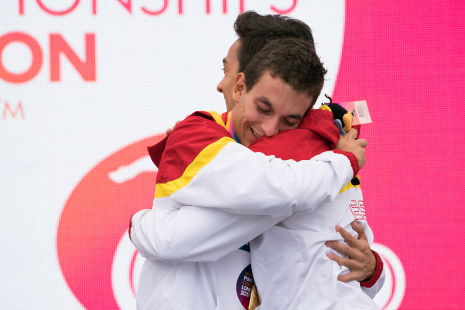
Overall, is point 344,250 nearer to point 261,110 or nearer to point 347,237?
point 347,237

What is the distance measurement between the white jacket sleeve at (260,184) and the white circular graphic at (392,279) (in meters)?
1.47

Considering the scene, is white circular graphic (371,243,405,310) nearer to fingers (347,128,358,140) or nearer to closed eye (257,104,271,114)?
fingers (347,128,358,140)

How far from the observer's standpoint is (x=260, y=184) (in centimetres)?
108

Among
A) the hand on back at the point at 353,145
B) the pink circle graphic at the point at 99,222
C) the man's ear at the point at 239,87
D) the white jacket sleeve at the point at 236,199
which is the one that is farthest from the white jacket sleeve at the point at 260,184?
the pink circle graphic at the point at 99,222

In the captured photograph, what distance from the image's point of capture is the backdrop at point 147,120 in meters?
2.46

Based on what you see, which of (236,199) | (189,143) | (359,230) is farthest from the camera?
(359,230)

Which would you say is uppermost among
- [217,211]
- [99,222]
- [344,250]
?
[217,211]

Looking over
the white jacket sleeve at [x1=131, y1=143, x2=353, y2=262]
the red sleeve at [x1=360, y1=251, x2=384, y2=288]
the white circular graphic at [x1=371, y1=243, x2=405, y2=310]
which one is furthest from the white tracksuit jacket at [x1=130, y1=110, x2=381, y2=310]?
the white circular graphic at [x1=371, y1=243, x2=405, y2=310]

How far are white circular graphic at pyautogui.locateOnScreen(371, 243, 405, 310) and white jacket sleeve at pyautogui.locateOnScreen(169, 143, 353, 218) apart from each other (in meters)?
1.47

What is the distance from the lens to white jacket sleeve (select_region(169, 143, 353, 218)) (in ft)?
3.55

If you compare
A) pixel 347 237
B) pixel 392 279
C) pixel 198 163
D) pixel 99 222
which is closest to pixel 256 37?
pixel 198 163

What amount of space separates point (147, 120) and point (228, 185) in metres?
1.51

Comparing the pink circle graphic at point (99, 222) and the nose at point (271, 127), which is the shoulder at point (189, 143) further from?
the pink circle graphic at point (99, 222)

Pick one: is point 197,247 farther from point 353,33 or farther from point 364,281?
point 353,33
